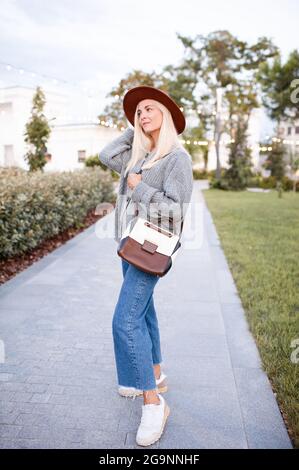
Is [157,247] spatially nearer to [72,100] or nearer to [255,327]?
[255,327]

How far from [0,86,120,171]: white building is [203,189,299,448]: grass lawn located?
60.6ft

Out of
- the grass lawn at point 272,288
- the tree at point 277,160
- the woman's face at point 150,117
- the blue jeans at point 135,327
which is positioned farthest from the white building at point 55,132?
the blue jeans at point 135,327

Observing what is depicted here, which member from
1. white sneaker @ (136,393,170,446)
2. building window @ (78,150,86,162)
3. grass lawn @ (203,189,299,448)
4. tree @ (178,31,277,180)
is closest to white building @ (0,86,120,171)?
building window @ (78,150,86,162)

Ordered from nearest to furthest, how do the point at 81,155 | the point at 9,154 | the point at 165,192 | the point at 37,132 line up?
the point at 165,192
the point at 37,132
the point at 9,154
the point at 81,155

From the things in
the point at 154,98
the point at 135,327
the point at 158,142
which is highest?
the point at 154,98

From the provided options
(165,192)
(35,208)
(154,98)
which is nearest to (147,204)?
(165,192)

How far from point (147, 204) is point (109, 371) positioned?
→ 1419 mm

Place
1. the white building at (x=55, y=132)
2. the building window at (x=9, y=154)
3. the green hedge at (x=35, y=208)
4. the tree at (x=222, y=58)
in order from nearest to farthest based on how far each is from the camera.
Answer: the green hedge at (x=35, y=208) → the white building at (x=55, y=132) → the building window at (x=9, y=154) → the tree at (x=222, y=58)

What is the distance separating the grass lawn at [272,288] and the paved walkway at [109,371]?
10 centimetres

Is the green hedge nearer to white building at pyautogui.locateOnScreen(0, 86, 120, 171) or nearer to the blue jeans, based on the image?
the blue jeans

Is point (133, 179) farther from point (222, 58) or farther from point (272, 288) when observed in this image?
point (222, 58)

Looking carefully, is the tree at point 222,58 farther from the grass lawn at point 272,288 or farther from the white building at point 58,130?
the grass lawn at point 272,288

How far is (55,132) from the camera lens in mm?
29531

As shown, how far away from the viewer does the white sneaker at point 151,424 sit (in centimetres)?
233
